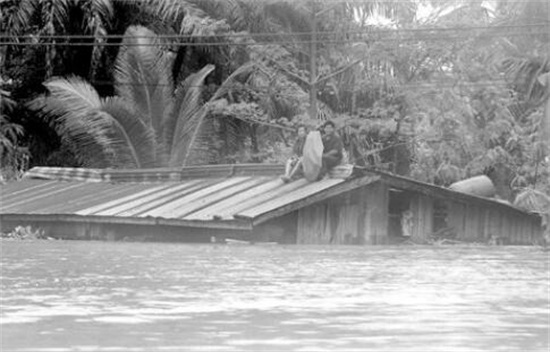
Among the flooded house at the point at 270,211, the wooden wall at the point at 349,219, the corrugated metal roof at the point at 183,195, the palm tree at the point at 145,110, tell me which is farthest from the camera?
the palm tree at the point at 145,110

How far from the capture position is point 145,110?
32250 mm

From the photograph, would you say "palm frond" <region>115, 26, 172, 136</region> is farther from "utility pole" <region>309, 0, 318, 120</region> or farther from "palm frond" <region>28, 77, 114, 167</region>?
"utility pole" <region>309, 0, 318, 120</region>

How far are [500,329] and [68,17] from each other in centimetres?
2642

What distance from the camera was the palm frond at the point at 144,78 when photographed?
3198cm

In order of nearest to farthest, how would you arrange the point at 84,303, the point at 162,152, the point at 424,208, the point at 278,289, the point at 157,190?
the point at 84,303 → the point at 278,289 → the point at 424,208 → the point at 157,190 → the point at 162,152

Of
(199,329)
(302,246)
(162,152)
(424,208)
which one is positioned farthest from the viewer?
(162,152)

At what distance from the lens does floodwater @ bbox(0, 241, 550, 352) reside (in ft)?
27.1

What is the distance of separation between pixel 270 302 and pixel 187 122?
2147cm

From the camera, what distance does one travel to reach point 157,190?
25.2 metres

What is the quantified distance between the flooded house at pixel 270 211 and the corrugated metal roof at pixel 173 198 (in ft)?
0.08

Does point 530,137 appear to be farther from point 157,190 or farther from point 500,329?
point 500,329

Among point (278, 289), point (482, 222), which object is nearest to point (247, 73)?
point (482, 222)

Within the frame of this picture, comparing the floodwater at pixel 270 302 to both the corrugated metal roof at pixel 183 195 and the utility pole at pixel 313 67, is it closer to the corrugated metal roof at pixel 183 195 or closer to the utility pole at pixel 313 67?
the corrugated metal roof at pixel 183 195

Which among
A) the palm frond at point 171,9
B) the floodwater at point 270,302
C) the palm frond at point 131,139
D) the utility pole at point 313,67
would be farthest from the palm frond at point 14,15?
the floodwater at point 270,302
